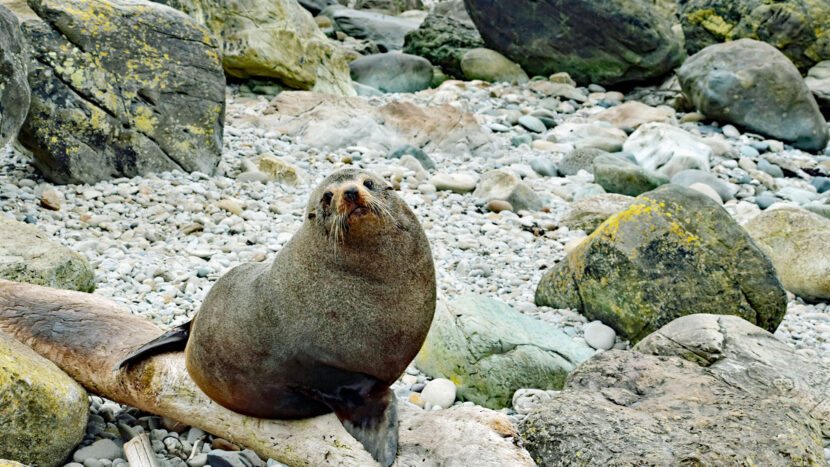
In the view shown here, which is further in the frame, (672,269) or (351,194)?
(672,269)

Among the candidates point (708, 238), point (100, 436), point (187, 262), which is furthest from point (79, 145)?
point (708, 238)

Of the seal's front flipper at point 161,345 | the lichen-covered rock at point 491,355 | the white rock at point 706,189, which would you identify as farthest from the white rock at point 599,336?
the white rock at point 706,189

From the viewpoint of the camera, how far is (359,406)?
10.3ft

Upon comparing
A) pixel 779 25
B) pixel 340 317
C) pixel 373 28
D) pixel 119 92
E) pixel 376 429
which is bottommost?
pixel 373 28

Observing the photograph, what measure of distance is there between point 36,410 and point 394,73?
500 inches

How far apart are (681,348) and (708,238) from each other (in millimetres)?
1622

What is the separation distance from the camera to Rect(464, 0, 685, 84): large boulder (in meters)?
15.2

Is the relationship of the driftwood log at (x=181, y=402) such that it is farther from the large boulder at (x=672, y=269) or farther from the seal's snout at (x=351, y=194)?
the large boulder at (x=672, y=269)

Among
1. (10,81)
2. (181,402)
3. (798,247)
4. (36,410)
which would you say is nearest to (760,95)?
(798,247)

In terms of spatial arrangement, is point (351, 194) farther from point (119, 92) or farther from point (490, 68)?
point (490, 68)

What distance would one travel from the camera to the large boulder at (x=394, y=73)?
15195mm

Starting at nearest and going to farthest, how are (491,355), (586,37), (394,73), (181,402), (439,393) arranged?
(181,402), (439,393), (491,355), (394,73), (586,37)

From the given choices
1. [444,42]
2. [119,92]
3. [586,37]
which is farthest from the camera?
[444,42]

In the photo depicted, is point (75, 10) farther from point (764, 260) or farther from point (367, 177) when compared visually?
point (764, 260)
